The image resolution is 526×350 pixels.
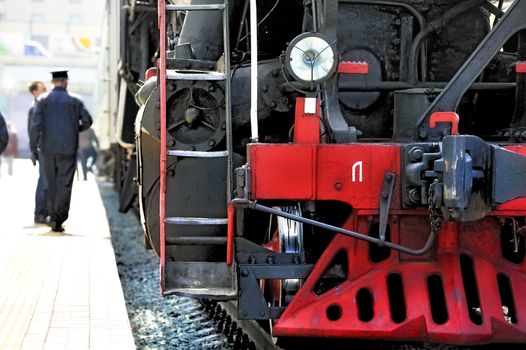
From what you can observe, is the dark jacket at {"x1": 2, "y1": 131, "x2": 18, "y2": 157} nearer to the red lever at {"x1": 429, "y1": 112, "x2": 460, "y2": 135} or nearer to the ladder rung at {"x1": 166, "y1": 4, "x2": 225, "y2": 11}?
the ladder rung at {"x1": 166, "y1": 4, "x2": 225, "y2": 11}

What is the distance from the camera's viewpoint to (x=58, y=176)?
1037cm

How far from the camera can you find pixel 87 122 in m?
10.8

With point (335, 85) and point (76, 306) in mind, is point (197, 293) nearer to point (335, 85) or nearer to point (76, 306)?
point (335, 85)

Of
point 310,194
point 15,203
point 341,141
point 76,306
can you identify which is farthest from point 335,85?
point 15,203

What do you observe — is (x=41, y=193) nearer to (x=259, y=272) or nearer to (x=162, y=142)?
(x=162, y=142)

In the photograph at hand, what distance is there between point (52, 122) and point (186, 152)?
6.04 m

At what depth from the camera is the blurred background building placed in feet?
135

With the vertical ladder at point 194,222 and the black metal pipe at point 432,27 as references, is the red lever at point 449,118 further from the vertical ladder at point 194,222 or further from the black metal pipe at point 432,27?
the vertical ladder at point 194,222

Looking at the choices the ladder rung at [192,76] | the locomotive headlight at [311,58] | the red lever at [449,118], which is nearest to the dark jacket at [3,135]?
the ladder rung at [192,76]

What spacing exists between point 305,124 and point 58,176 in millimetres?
6455

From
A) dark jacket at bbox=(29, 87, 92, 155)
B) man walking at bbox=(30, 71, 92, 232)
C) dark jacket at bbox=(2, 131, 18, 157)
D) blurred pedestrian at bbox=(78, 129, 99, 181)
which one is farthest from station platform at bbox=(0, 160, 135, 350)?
blurred pedestrian at bbox=(78, 129, 99, 181)

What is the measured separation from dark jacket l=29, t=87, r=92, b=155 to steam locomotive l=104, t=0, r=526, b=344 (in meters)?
5.16

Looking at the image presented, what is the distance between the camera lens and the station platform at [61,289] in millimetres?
5074

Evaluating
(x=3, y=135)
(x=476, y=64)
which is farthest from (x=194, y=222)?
(x=3, y=135)
